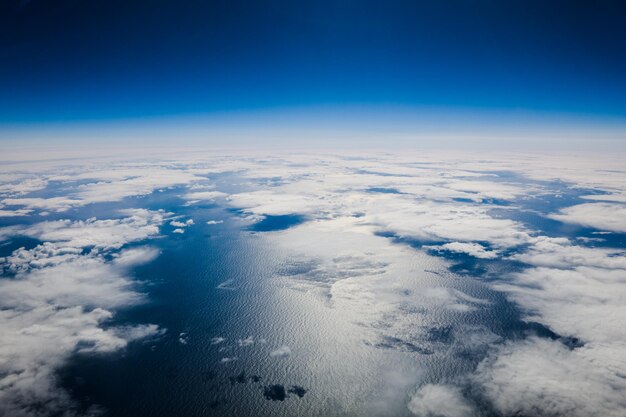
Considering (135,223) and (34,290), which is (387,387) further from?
(135,223)

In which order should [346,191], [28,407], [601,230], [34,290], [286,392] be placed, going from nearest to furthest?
[28,407]
[286,392]
[34,290]
[601,230]
[346,191]

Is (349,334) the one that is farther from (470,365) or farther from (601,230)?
(601,230)

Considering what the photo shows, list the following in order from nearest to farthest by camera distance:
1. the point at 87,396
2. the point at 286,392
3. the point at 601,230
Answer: the point at 87,396 < the point at 286,392 < the point at 601,230

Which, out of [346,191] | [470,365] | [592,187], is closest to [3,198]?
[346,191]

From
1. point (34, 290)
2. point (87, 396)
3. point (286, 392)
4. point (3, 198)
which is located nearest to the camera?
point (87, 396)

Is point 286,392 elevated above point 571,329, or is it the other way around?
point 571,329

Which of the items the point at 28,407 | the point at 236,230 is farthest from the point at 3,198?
the point at 28,407

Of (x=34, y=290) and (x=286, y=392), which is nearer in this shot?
(x=286, y=392)

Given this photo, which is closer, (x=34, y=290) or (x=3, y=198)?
(x=34, y=290)

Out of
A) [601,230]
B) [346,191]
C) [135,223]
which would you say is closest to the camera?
[601,230]
